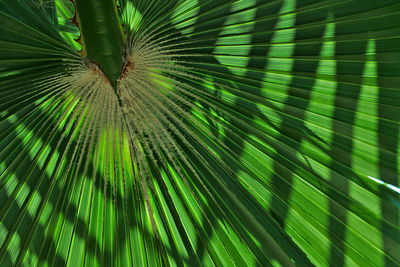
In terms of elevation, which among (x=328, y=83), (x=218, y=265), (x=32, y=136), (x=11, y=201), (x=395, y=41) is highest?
(x=395, y=41)

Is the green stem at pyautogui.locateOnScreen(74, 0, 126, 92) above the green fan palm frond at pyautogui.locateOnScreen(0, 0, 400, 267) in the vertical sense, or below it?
above

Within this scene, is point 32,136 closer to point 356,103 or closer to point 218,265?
point 218,265

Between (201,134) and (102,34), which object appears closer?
(102,34)

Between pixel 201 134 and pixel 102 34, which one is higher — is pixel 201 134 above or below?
below

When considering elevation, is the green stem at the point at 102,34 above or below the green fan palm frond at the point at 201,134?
above

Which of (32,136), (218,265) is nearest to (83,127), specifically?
(32,136)
